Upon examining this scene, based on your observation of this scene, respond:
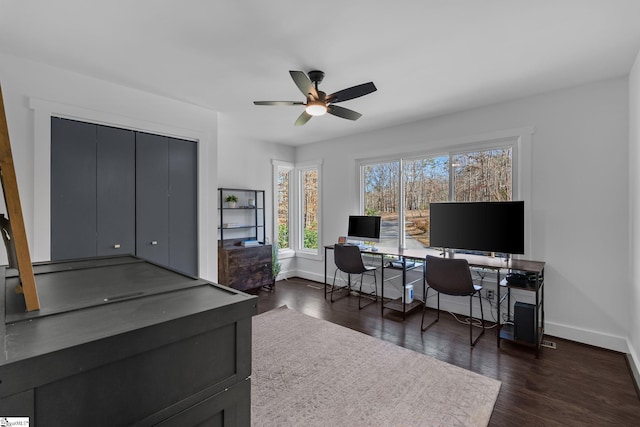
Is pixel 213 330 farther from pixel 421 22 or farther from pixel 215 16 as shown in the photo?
pixel 421 22

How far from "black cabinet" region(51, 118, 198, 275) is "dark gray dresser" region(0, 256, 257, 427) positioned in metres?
2.56

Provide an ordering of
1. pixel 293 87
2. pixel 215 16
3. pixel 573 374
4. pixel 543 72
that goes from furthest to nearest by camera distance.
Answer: pixel 293 87 → pixel 543 72 → pixel 573 374 → pixel 215 16

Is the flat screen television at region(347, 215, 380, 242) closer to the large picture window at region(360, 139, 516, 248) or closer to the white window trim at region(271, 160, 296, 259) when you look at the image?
the large picture window at region(360, 139, 516, 248)

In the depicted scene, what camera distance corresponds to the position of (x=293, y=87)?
3.18 m

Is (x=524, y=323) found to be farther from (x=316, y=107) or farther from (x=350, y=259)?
(x=316, y=107)

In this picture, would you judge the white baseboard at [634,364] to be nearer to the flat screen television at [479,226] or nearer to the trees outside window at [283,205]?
the flat screen television at [479,226]

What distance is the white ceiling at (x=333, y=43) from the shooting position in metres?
1.97

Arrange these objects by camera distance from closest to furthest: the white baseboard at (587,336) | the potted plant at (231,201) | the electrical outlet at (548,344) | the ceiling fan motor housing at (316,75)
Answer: the ceiling fan motor housing at (316,75), the white baseboard at (587,336), the electrical outlet at (548,344), the potted plant at (231,201)

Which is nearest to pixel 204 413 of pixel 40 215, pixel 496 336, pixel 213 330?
pixel 213 330

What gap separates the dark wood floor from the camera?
206 cm

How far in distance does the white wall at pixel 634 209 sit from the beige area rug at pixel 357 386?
134cm

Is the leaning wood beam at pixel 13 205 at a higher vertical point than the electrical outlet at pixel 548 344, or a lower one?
higher

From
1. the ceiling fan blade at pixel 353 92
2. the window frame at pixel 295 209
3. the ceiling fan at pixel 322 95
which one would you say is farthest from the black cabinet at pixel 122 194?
the window frame at pixel 295 209

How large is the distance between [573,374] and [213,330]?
10.4 ft
